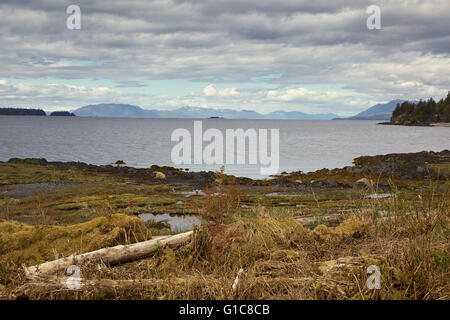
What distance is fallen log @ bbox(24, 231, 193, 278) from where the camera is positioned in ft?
20.5

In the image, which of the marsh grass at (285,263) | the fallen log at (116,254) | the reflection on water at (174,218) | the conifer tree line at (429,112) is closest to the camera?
the marsh grass at (285,263)

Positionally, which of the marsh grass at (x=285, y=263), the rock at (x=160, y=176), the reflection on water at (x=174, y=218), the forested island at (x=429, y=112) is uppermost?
the forested island at (x=429, y=112)

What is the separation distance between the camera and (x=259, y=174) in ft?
136

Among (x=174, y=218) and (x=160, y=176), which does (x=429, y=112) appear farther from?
(x=174, y=218)

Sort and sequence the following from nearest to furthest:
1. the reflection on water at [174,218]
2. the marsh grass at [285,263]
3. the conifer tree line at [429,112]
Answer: the marsh grass at [285,263] → the reflection on water at [174,218] → the conifer tree line at [429,112]

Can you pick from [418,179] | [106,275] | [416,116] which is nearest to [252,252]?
[106,275]

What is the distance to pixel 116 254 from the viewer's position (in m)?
6.93

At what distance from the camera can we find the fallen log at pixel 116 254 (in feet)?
20.5

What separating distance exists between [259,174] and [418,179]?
50.8 ft

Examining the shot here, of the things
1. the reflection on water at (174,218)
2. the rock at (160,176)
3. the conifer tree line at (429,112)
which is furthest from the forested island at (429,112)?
the reflection on water at (174,218)

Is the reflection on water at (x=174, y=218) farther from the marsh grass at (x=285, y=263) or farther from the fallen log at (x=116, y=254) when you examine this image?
the fallen log at (x=116, y=254)

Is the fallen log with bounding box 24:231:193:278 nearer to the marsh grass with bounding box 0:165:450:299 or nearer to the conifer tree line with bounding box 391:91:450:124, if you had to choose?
the marsh grass with bounding box 0:165:450:299

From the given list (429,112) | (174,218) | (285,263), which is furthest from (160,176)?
(429,112)

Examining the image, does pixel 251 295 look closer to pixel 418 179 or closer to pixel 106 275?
pixel 106 275
